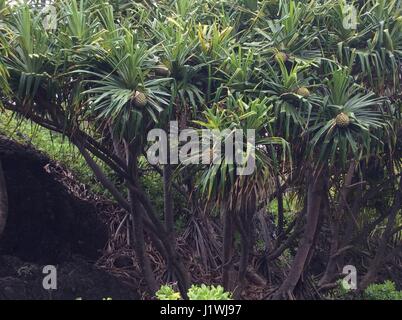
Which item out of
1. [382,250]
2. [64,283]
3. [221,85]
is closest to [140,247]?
[64,283]

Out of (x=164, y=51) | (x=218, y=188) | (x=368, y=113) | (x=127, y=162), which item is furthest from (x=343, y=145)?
(x=127, y=162)

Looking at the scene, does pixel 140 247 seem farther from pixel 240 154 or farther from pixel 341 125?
pixel 341 125

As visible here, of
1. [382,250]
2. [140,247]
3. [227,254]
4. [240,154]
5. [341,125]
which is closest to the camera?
[240,154]

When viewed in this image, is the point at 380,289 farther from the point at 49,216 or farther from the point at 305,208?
the point at 49,216

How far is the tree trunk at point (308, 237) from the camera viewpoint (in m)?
8.45

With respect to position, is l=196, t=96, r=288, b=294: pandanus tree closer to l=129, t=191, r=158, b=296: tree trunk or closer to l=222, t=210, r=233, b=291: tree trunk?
l=222, t=210, r=233, b=291: tree trunk

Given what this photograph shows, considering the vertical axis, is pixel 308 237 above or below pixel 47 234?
below

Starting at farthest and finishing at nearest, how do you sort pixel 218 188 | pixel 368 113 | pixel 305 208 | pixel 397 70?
pixel 305 208 < pixel 397 70 < pixel 368 113 < pixel 218 188

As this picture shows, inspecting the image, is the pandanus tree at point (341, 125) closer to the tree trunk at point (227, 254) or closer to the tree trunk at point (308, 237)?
the tree trunk at point (308, 237)

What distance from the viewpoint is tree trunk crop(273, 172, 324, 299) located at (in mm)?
8453

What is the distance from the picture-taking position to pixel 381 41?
25.0 feet

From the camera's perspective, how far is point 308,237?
8.65 m

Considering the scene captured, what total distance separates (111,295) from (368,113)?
3.69 metres

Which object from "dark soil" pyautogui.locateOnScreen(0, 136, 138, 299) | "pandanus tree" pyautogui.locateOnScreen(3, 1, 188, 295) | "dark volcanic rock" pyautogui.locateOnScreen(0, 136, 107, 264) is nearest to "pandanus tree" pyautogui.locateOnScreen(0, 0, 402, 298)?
"pandanus tree" pyautogui.locateOnScreen(3, 1, 188, 295)
